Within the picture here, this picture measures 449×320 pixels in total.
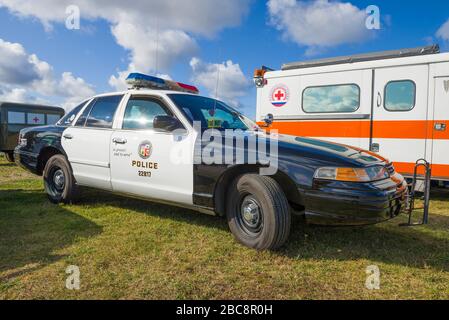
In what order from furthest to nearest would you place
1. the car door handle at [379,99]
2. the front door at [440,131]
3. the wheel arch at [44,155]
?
the car door handle at [379,99] < the front door at [440,131] < the wheel arch at [44,155]

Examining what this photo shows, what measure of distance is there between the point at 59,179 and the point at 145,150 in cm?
191

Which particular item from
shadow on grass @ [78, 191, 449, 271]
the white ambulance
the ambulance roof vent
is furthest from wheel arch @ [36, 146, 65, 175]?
the ambulance roof vent

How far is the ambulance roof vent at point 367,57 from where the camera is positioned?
5.76 m

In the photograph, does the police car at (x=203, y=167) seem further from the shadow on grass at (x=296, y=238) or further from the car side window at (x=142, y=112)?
the shadow on grass at (x=296, y=238)

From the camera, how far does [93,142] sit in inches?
175

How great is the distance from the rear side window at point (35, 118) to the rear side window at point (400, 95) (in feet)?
40.0

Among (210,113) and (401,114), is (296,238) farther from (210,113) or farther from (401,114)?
(401,114)

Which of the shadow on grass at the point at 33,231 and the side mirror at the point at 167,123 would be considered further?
the side mirror at the point at 167,123

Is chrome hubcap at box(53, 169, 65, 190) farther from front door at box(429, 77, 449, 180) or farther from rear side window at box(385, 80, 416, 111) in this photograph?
→ front door at box(429, 77, 449, 180)

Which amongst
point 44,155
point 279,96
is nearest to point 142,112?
point 44,155

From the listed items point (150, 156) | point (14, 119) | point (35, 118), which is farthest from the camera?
point (35, 118)

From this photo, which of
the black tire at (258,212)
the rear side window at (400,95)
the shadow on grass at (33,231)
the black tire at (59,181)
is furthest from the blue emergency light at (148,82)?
the rear side window at (400,95)

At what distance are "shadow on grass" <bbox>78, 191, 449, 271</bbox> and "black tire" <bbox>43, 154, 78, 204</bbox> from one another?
1.11m
